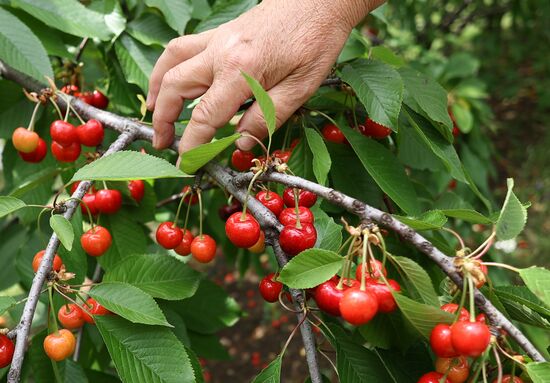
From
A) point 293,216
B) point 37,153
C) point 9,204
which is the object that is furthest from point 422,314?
point 37,153

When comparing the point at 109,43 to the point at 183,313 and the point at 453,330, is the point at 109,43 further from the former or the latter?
the point at 453,330

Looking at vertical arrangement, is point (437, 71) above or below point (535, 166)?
above

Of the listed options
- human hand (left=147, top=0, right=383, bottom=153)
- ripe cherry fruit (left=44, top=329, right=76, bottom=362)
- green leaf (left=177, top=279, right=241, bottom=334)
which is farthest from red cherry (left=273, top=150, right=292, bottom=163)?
green leaf (left=177, top=279, right=241, bottom=334)

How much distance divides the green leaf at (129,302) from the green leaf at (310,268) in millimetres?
A: 318

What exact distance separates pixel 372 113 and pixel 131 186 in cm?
85

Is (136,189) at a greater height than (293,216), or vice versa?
(293,216)

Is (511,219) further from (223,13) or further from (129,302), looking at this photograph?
(223,13)

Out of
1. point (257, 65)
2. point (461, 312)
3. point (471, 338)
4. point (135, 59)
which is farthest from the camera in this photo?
point (135, 59)

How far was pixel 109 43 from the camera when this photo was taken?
2223 mm

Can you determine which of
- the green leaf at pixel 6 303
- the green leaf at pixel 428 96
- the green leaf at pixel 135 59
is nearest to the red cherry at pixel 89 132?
the green leaf at pixel 135 59

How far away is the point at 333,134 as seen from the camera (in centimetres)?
187

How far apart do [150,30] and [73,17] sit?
11.2 inches

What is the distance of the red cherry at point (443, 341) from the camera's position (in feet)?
3.51

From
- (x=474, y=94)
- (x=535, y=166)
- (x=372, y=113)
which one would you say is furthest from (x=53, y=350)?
(x=535, y=166)
